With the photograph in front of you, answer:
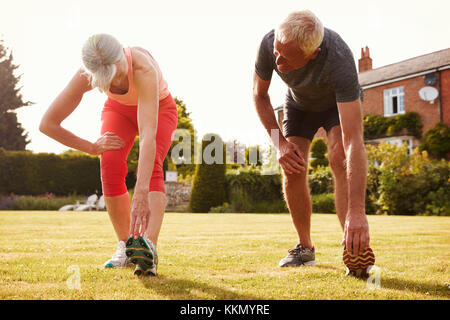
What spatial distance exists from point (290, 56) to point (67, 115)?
1.61 metres

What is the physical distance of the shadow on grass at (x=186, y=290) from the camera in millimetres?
2033

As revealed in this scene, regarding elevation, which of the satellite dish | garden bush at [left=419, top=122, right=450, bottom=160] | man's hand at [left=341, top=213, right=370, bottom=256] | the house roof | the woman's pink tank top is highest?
the house roof

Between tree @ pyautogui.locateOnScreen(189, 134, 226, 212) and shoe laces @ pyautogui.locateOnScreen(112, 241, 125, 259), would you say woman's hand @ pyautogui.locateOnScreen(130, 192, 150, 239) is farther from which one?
tree @ pyautogui.locateOnScreen(189, 134, 226, 212)

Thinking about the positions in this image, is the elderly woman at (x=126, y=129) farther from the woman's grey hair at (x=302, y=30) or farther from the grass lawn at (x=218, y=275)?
the woman's grey hair at (x=302, y=30)

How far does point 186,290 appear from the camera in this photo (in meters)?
2.19

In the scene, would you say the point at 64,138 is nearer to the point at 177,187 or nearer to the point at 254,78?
the point at 254,78

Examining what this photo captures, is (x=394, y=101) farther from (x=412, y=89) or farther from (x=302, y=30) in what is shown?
(x=302, y=30)

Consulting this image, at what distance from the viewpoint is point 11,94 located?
1321 inches

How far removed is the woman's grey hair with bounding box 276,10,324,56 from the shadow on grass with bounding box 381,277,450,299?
4.80ft

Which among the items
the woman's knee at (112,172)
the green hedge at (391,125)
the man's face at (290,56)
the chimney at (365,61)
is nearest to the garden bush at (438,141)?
the green hedge at (391,125)

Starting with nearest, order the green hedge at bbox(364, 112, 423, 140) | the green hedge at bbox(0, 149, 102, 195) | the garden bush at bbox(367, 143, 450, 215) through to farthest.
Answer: the garden bush at bbox(367, 143, 450, 215) → the green hedge at bbox(0, 149, 102, 195) → the green hedge at bbox(364, 112, 423, 140)

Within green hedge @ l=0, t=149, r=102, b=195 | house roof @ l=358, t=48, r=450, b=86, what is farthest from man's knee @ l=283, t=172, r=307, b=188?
house roof @ l=358, t=48, r=450, b=86

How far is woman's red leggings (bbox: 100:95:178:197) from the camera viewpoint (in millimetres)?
3086

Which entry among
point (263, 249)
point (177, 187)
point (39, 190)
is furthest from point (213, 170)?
point (263, 249)
